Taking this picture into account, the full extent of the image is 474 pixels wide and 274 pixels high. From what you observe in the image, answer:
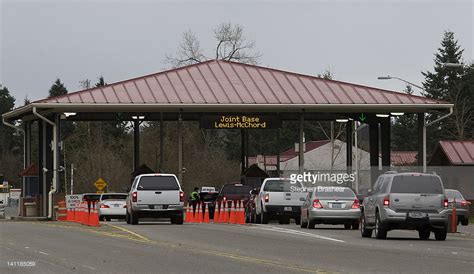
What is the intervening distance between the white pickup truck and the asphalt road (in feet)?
33.3

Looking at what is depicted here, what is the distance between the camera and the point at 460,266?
1855cm

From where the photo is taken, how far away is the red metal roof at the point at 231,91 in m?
50.5

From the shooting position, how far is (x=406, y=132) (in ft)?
413

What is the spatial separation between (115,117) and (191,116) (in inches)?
165

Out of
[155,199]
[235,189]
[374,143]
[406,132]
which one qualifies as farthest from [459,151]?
[406,132]

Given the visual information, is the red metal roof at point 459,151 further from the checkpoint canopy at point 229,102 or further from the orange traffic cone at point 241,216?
the orange traffic cone at point 241,216

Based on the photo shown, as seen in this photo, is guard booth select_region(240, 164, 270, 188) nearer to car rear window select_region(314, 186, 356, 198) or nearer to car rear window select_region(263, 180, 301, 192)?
car rear window select_region(263, 180, 301, 192)

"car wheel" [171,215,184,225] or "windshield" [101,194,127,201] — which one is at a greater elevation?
"windshield" [101,194,127,201]

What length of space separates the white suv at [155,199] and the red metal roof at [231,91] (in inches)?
482

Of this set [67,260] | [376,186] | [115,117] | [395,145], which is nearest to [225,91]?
[115,117]

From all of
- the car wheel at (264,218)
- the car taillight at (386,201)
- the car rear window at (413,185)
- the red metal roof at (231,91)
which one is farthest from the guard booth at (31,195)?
the car rear window at (413,185)

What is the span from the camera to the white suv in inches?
1479

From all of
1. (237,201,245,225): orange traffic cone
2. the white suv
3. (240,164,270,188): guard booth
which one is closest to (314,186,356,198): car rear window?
the white suv

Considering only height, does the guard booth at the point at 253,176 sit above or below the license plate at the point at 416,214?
above
